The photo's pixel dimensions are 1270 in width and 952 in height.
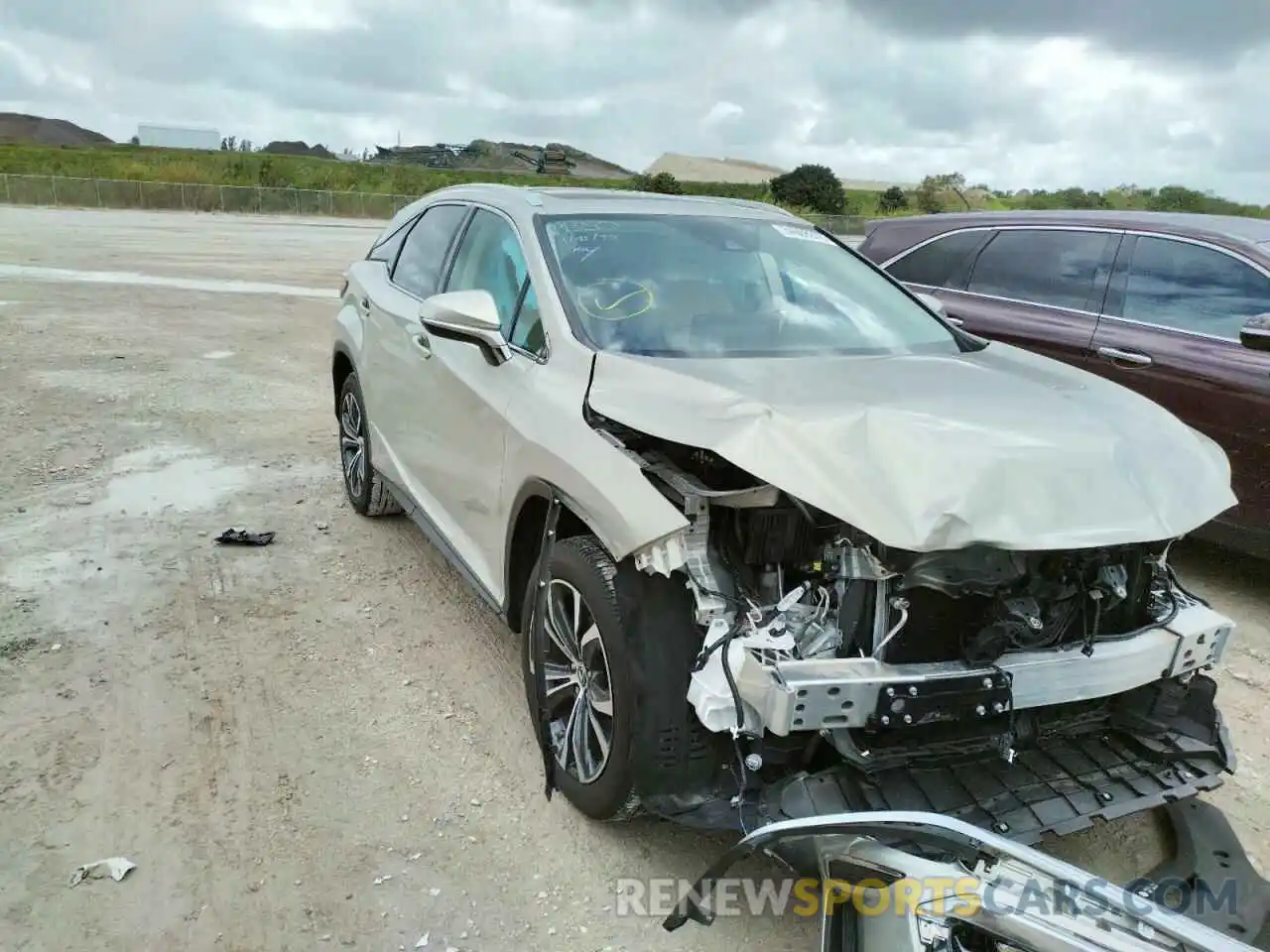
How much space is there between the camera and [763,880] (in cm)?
294

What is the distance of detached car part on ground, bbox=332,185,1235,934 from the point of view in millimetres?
2428

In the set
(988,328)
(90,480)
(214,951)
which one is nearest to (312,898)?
(214,951)

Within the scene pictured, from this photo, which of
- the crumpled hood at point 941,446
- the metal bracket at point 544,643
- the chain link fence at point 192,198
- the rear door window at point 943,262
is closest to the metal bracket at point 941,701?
the crumpled hood at point 941,446

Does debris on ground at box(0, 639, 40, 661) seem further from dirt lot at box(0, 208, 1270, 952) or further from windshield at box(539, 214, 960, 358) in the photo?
windshield at box(539, 214, 960, 358)

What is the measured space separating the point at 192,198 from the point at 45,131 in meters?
69.0

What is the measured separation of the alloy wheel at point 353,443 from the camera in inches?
213

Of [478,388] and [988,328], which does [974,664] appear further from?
[988,328]

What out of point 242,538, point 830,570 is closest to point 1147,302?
point 830,570

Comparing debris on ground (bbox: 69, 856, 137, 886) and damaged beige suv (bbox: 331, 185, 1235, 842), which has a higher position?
damaged beige suv (bbox: 331, 185, 1235, 842)

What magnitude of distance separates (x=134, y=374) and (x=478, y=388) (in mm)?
6608

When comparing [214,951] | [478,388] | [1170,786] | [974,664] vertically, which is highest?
[478,388]

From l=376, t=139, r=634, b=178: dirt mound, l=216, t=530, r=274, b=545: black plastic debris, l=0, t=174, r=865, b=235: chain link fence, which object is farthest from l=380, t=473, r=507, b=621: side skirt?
l=376, t=139, r=634, b=178: dirt mound

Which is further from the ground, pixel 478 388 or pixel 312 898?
pixel 478 388
